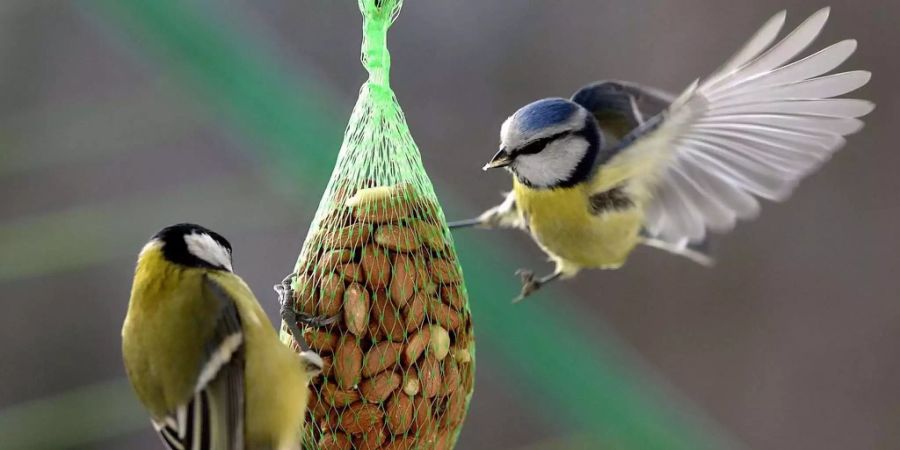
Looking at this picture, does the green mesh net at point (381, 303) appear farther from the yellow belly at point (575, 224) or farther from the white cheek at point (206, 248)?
the yellow belly at point (575, 224)

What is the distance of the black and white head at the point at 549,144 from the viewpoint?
1.33m

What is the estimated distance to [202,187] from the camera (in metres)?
2.32

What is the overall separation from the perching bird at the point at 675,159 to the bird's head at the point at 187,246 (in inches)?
15.8

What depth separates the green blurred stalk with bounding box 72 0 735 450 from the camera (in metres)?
1.66

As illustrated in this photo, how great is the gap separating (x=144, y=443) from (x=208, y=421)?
4.19ft

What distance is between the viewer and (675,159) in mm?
1430

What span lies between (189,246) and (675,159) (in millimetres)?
709

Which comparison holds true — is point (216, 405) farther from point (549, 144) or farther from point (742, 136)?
point (742, 136)

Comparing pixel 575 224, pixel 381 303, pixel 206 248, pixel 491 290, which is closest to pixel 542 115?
pixel 575 224

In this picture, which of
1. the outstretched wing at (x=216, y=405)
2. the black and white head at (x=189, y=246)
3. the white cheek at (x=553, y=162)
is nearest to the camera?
the outstretched wing at (x=216, y=405)

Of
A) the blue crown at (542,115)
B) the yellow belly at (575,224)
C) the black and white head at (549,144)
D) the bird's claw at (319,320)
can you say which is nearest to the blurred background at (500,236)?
the yellow belly at (575,224)

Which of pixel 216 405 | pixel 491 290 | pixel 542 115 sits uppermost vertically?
pixel 542 115

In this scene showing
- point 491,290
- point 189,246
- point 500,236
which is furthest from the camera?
point 500,236

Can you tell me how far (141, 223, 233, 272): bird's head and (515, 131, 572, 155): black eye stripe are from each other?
0.44 metres
